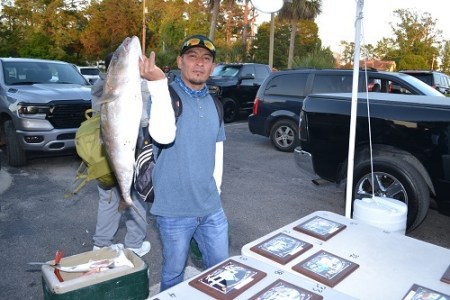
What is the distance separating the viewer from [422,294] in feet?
5.13

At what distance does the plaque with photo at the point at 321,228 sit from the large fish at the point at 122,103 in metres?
0.97

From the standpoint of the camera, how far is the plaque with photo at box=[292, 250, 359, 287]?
5.38 feet

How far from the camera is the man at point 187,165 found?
2283mm

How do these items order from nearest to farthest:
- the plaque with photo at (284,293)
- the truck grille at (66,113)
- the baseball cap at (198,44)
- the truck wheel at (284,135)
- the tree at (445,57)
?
the plaque with photo at (284,293)
the baseball cap at (198,44)
the truck grille at (66,113)
the truck wheel at (284,135)
the tree at (445,57)

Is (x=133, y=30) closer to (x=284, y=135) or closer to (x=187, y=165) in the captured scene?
(x=284, y=135)

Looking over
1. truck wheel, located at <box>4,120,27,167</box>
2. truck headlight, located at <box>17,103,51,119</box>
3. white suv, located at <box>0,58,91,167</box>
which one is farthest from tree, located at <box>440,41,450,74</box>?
truck wheel, located at <box>4,120,27,167</box>

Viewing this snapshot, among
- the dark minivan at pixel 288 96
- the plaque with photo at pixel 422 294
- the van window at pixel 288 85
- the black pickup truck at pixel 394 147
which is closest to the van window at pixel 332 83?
the dark minivan at pixel 288 96

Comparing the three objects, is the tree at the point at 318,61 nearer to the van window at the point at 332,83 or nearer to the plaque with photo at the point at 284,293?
the van window at the point at 332,83

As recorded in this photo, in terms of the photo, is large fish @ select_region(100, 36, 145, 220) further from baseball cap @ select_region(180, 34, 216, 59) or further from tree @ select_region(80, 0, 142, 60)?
tree @ select_region(80, 0, 142, 60)

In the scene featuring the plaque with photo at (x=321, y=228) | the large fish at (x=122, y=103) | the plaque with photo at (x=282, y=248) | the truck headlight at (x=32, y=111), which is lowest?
the plaque with photo at (x=282, y=248)

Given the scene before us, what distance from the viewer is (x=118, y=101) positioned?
1.70 m

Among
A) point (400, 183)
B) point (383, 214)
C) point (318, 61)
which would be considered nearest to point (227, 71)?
point (318, 61)

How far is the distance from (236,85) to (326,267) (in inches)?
426

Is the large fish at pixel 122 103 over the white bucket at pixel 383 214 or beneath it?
over
